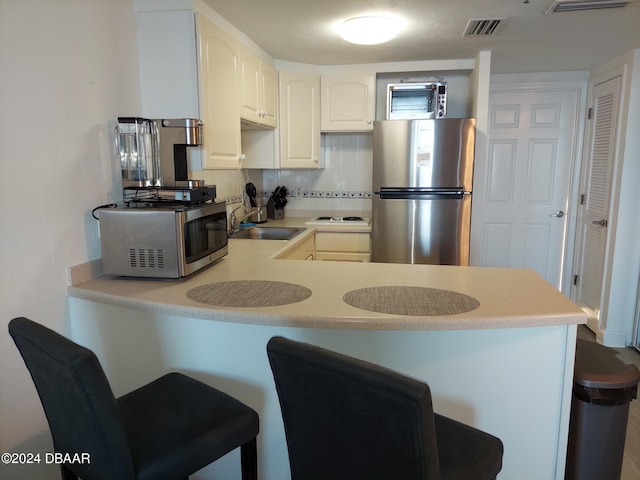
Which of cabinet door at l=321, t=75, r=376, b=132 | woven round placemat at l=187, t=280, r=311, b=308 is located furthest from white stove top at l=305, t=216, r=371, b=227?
woven round placemat at l=187, t=280, r=311, b=308

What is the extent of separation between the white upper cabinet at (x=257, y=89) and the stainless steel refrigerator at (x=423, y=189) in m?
0.78

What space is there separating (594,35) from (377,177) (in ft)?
5.20

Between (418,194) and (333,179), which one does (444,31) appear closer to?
(418,194)

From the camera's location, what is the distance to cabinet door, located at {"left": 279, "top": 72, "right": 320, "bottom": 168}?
10.9 ft

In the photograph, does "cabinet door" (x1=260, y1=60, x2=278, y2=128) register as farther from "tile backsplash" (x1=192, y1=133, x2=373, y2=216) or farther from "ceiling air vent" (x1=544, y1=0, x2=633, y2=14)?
"ceiling air vent" (x1=544, y1=0, x2=633, y2=14)

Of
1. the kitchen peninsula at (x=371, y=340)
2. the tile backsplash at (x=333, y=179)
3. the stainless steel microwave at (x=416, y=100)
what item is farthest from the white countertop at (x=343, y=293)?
the tile backsplash at (x=333, y=179)

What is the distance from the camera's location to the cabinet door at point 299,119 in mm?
3330

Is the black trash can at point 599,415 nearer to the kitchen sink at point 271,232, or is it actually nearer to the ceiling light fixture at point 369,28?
the ceiling light fixture at point 369,28

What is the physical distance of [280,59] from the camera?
326cm

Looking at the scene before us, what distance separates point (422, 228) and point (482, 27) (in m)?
1.32

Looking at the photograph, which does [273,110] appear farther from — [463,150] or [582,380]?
[582,380]

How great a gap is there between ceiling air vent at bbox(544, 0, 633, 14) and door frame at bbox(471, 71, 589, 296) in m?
1.58

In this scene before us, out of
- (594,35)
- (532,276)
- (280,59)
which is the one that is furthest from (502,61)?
(532,276)

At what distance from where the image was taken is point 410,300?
1448 millimetres
